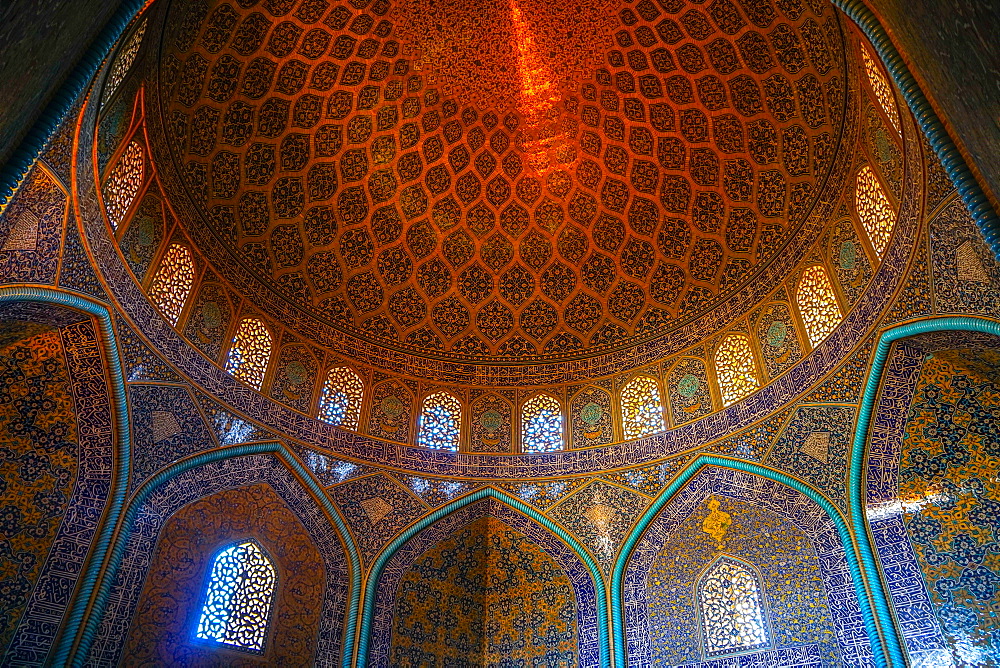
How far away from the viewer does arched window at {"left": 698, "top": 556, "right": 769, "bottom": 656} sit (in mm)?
10195

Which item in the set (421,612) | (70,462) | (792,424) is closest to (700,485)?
(792,424)

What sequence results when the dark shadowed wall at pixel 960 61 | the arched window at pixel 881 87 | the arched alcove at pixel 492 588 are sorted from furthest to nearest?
the arched alcove at pixel 492 588 → the arched window at pixel 881 87 → the dark shadowed wall at pixel 960 61

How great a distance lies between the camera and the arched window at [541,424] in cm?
1266

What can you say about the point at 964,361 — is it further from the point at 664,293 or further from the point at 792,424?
the point at 664,293

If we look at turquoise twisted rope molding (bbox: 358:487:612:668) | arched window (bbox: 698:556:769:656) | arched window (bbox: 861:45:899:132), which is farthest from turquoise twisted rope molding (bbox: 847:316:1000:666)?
turquoise twisted rope molding (bbox: 358:487:612:668)

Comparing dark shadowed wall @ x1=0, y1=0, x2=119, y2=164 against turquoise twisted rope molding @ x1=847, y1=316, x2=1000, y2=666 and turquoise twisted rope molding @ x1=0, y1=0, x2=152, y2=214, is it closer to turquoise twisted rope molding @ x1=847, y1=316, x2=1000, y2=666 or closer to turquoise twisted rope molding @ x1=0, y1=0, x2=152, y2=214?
turquoise twisted rope molding @ x1=0, y1=0, x2=152, y2=214

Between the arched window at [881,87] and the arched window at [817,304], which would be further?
the arched window at [817,304]

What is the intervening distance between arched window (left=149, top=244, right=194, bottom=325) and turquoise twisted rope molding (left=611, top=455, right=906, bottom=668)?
7004 mm

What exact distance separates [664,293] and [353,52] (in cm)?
624

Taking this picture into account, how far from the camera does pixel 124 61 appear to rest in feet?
30.9

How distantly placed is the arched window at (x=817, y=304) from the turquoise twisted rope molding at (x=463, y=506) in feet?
14.4

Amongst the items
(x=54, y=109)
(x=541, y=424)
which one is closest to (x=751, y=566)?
(x=541, y=424)

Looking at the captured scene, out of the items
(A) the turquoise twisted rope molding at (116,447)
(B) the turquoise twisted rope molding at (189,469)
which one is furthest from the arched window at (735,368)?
(A) the turquoise twisted rope molding at (116,447)

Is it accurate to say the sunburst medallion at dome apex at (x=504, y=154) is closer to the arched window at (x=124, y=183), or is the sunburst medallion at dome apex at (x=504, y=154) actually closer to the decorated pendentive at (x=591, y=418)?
the arched window at (x=124, y=183)
